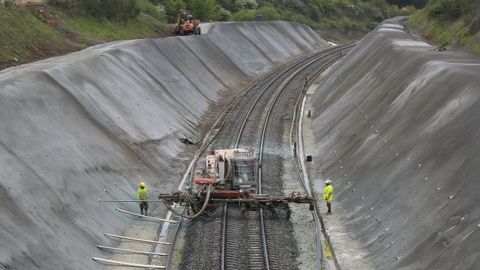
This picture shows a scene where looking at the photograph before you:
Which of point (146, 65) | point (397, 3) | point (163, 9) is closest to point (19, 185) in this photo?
point (146, 65)

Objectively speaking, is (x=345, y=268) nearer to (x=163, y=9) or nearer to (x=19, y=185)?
(x=19, y=185)

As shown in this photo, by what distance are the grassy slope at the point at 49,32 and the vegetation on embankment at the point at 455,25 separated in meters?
26.8

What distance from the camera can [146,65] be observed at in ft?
149

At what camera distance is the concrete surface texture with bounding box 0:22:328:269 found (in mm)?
19156

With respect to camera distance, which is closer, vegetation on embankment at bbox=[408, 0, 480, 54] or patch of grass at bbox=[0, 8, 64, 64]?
patch of grass at bbox=[0, 8, 64, 64]

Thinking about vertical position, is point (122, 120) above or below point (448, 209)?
below

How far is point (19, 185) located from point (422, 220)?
39.3 ft

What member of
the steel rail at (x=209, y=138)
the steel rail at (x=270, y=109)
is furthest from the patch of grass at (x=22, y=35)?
the steel rail at (x=270, y=109)

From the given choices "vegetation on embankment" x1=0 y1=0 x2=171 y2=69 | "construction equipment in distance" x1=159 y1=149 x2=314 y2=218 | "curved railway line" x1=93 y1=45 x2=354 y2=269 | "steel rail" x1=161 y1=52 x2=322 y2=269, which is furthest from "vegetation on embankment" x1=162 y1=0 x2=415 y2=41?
"construction equipment in distance" x1=159 y1=149 x2=314 y2=218

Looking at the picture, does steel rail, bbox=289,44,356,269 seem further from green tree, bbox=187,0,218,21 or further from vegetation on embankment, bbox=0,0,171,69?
green tree, bbox=187,0,218,21

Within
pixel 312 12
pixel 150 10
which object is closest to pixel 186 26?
pixel 150 10

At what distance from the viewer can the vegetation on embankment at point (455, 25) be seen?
144ft

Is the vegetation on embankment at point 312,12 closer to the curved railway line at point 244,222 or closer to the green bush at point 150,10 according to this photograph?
the green bush at point 150,10

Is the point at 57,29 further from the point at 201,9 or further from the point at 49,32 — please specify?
the point at 201,9
